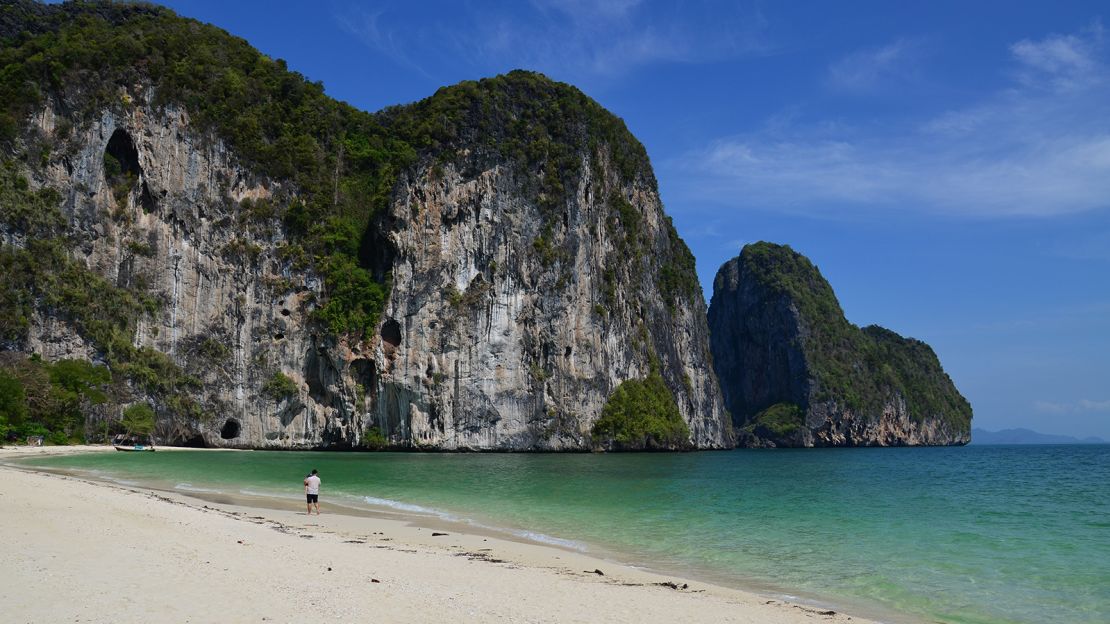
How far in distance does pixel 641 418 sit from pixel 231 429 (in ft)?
104

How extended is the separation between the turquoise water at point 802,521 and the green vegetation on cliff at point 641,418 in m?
23.6

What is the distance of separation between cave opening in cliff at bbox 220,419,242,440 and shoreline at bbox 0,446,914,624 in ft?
121

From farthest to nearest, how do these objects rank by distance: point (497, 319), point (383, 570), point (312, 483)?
point (497, 319), point (312, 483), point (383, 570)

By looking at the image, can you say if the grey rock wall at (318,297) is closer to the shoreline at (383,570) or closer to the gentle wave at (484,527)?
the gentle wave at (484,527)

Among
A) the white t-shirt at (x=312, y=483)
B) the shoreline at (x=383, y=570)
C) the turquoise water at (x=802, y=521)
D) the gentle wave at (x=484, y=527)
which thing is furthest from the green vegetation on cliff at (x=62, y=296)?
the shoreline at (x=383, y=570)

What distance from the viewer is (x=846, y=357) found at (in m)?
127

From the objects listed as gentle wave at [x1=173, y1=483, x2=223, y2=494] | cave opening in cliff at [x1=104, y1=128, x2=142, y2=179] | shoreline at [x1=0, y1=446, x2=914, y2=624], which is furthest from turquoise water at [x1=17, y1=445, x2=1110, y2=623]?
cave opening in cliff at [x1=104, y1=128, x2=142, y2=179]

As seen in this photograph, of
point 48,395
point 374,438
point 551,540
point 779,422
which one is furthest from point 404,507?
point 779,422

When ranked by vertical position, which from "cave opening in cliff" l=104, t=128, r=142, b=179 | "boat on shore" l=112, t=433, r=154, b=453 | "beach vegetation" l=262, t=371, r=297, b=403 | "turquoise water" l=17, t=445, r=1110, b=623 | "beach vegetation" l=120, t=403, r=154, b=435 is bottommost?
"turquoise water" l=17, t=445, r=1110, b=623

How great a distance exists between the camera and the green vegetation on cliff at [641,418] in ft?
198

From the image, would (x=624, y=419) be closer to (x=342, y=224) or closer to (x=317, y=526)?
(x=342, y=224)

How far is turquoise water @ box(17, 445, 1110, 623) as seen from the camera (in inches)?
439

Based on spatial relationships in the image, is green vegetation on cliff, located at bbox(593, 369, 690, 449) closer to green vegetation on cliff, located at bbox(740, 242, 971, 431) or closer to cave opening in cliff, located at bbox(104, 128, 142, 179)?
cave opening in cliff, located at bbox(104, 128, 142, 179)

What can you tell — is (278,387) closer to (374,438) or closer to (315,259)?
(374,438)
